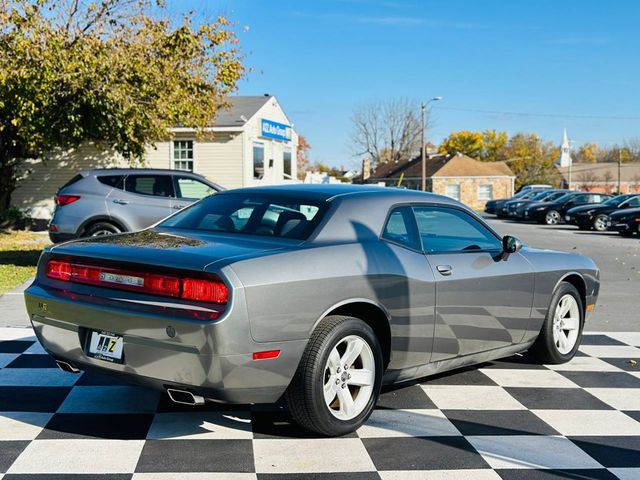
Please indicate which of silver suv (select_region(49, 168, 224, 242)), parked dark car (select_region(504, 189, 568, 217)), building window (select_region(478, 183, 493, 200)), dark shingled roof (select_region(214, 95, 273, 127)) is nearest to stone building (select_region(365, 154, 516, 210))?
building window (select_region(478, 183, 493, 200))

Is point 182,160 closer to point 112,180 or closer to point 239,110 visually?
point 239,110

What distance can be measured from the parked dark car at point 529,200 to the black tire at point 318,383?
1494 inches

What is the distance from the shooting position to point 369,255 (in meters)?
4.95

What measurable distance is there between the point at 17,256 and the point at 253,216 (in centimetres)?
1175

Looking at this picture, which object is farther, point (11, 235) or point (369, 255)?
point (11, 235)

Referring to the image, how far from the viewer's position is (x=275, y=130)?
32.1 m

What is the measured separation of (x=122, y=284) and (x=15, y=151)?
21.5m

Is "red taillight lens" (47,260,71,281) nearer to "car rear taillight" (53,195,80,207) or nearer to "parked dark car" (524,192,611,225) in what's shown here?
"car rear taillight" (53,195,80,207)

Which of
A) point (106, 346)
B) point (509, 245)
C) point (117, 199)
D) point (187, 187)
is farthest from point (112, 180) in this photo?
A: point (106, 346)

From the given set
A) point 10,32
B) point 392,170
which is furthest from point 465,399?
point 392,170

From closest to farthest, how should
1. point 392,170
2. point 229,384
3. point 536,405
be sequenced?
point 229,384 → point 536,405 → point 392,170

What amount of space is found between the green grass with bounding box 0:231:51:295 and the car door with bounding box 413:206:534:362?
7061mm

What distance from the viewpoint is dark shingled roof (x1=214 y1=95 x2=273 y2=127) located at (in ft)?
92.9

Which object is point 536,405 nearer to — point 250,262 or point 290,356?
point 290,356
